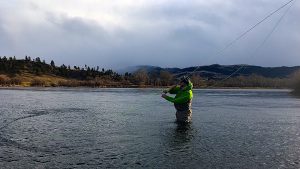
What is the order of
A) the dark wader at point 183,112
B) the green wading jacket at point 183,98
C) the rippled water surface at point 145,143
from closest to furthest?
the rippled water surface at point 145,143 → the green wading jacket at point 183,98 → the dark wader at point 183,112

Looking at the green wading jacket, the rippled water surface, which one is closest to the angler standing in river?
the green wading jacket

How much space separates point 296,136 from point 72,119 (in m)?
17.1

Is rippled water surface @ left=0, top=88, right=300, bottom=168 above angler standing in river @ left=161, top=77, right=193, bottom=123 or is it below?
below

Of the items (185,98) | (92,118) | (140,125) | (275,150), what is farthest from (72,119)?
(275,150)

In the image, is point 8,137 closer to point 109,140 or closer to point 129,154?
point 109,140

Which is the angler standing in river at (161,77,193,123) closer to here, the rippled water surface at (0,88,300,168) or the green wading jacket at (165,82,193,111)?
the green wading jacket at (165,82,193,111)

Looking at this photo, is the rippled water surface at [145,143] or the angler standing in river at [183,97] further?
the angler standing in river at [183,97]

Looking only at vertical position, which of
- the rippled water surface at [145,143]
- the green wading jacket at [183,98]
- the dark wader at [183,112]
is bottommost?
the rippled water surface at [145,143]

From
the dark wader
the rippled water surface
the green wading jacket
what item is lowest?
the rippled water surface

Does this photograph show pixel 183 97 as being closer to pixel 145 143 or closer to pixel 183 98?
pixel 183 98

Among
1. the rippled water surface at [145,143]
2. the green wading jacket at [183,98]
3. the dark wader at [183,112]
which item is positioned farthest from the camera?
the dark wader at [183,112]

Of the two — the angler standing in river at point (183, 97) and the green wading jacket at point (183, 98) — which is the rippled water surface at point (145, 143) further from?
the green wading jacket at point (183, 98)

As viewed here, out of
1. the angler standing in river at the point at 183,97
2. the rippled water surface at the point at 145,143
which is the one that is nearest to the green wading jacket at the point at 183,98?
the angler standing in river at the point at 183,97

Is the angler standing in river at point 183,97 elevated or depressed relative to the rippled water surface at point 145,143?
elevated
